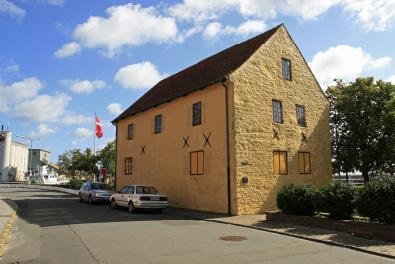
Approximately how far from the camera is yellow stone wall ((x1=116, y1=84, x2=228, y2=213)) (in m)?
20.6

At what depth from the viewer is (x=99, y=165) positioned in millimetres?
54375

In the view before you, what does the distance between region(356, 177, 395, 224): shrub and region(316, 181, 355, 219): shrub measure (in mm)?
795

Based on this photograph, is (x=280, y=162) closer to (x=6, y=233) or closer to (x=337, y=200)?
(x=337, y=200)

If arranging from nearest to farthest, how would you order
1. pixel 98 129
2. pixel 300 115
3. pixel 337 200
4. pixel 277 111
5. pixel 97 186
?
pixel 337 200
pixel 277 111
pixel 300 115
pixel 97 186
pixel 98 129

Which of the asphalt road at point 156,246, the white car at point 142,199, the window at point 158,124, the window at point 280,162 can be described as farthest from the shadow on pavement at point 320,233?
the window at point 158,124

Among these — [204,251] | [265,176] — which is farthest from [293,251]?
[265,176]

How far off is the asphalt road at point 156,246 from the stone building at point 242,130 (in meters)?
4.72

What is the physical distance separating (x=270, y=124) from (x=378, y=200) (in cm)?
949

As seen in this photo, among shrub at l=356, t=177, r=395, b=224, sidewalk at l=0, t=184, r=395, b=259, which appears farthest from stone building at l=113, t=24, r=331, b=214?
shrub at l=356, t=177, r=395, b=224

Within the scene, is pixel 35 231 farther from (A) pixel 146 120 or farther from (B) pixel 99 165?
(B) pixel 99 165

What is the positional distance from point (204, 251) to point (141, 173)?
61.4 feet

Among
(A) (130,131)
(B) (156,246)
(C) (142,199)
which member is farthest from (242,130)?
(A) (130,131)

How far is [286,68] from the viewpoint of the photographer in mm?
23453

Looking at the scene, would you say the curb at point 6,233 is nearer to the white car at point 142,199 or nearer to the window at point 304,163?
the white car at point 142,199
